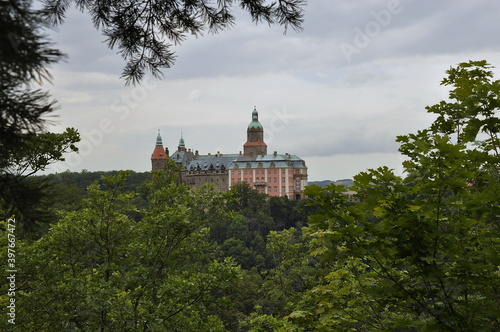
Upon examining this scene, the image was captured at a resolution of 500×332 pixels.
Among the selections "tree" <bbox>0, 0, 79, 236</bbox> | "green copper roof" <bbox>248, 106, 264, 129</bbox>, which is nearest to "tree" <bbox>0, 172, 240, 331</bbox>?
"tree" <bbox>0, 0, 79, 236</bbox>

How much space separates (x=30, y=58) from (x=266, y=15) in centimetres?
315

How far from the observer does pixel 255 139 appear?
11894cm

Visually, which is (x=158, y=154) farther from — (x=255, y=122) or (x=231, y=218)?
(x=231, y=218)

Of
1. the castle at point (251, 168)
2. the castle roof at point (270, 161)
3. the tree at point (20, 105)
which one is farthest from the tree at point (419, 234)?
the castle roof at point (270, 161)

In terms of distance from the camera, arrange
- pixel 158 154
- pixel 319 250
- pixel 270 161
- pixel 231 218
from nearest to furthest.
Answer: pixel 319 250
pixel 231 218
pixel 270 161
pixel 158 154

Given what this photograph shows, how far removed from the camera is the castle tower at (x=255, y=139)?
113500mm

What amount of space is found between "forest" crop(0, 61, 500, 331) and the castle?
84038 millimetres

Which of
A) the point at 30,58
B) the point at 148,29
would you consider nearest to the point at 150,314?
the point at 148,29

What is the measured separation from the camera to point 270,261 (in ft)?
209

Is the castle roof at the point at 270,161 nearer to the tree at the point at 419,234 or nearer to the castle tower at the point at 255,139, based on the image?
the castle tower at the point at 255,139

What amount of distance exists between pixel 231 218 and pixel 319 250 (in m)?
6.59

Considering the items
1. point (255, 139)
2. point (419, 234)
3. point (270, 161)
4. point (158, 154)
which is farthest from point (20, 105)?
point (255, 139)

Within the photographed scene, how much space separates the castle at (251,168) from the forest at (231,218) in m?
88.2

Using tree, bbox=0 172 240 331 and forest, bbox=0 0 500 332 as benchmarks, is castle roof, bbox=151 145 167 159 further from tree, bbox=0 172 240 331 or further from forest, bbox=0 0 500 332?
tree, bbox=0 172 240 331
